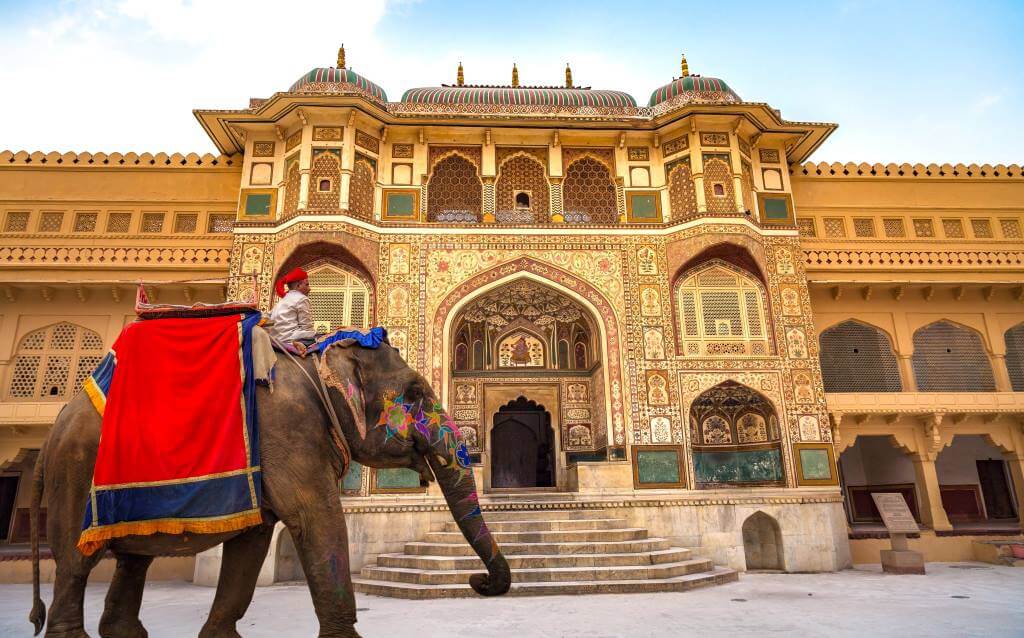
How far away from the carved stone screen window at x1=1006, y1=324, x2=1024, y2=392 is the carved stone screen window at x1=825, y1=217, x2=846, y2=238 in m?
4.32

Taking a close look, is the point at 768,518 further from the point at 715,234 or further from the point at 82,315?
the point at 82,315

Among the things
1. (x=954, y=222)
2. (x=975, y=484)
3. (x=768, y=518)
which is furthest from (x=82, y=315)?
(x=975, y=484)

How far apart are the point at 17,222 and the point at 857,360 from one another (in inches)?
728

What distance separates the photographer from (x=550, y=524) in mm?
10539

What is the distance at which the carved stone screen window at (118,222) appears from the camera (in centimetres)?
1397

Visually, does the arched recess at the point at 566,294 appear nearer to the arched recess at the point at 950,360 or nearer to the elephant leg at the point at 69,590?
the arched recess at the point at 950,360

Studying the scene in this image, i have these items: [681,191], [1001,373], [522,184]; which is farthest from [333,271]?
[1001,373]

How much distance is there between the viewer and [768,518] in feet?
39.7

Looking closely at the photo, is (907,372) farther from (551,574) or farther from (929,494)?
(551,574)

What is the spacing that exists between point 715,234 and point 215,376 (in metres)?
11.3

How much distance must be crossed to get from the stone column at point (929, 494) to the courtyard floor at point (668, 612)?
3427mm

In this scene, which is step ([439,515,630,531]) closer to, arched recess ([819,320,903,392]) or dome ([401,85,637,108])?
arched recess ([819,320,903,392])

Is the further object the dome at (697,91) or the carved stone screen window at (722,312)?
the dome at (697,91)

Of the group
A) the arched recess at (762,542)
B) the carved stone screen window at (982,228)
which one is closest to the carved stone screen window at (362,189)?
the arched recess at (762,542)
